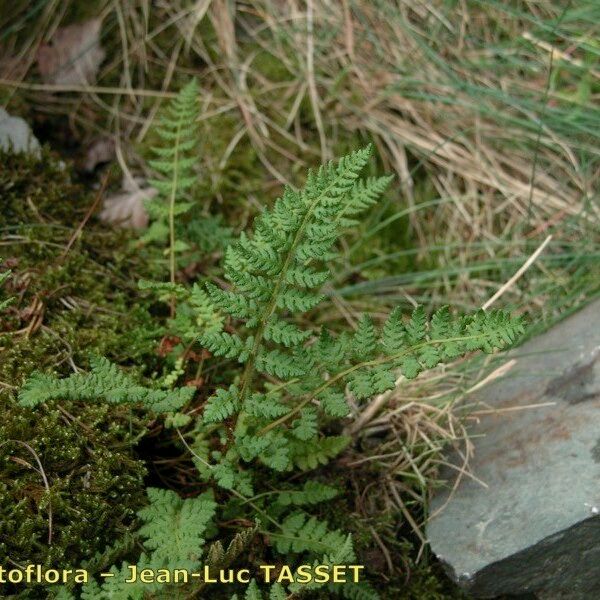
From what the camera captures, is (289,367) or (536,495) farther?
(536,495)

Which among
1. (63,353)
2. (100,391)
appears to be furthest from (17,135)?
(100,391)

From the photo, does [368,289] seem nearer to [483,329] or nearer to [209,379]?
[209,379]

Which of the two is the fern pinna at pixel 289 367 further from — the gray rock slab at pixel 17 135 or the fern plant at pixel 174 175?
the gray rock slab at pixel 17 135

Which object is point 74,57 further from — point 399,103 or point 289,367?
point 289,367

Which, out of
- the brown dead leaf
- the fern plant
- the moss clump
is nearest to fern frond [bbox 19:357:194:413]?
the moss clump

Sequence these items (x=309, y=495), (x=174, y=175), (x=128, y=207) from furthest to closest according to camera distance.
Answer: (x=128, y=207) → (x=174, y=175) → (x=309, y=495)
